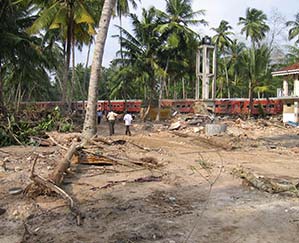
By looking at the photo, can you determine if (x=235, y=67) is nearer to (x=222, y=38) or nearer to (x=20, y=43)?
(x=222, y=38)

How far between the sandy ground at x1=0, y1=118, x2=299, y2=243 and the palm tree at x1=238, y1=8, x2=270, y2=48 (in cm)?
4039

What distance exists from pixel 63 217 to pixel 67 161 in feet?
9.10

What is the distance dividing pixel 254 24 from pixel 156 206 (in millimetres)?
45605

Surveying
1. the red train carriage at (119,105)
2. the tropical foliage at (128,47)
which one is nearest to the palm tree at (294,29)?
the tropical foliage at (128,47)

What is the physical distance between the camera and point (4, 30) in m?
22.5

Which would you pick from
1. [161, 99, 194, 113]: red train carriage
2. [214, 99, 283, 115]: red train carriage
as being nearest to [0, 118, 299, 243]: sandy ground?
[214, 99, 283, 115]: red train carriage

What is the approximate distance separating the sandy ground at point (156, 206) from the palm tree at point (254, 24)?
40390 millimetres

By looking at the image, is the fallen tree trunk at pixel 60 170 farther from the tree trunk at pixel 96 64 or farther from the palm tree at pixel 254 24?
the palm tree at pixel 254 24

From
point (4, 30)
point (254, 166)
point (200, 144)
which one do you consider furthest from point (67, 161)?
point (4, 30)

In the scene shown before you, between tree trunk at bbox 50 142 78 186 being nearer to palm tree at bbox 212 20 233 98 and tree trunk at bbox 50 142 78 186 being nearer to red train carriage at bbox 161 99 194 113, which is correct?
red train carriage at bbox 161 99 194 113

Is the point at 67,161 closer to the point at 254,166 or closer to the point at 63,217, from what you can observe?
the point at 63,217

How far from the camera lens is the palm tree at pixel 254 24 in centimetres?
4850

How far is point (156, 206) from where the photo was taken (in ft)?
22.1

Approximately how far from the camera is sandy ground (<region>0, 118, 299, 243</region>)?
546 cm
